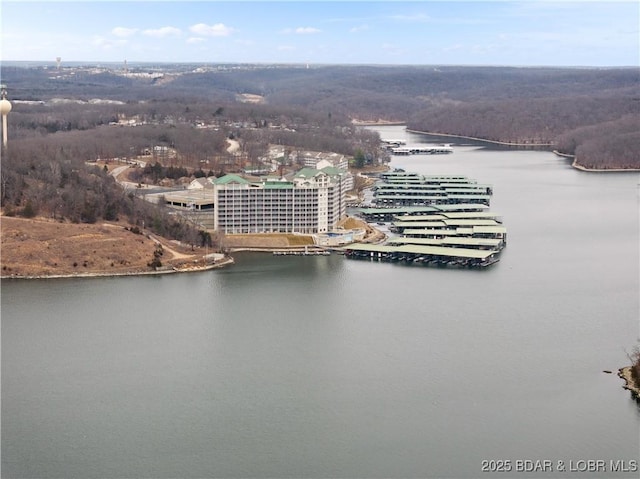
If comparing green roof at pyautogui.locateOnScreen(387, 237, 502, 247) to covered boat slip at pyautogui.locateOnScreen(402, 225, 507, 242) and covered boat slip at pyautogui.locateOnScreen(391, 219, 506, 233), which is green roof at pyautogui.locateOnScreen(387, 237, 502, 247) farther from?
covered boat slip at pyautogui.locateOnScreen(391, 219, 506, 233)

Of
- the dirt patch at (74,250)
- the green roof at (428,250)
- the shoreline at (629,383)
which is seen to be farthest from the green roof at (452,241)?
the shoreline at (629,383)

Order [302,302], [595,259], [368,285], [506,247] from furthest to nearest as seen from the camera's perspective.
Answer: [506,247] < [595,259] < [368,285] < [302,302]

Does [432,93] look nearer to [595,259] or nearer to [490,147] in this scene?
[490,147]

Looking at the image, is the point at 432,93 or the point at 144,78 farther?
the point at 144,78

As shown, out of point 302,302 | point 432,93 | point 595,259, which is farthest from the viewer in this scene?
point 432,93

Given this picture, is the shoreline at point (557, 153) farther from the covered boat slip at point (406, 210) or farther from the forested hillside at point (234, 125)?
the covered boat slip at point (406, 210)

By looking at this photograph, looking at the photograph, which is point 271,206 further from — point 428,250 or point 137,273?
point 137,273

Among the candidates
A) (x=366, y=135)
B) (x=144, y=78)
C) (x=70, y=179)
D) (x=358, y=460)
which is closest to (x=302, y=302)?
(x=358, y=460)
